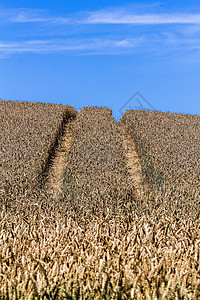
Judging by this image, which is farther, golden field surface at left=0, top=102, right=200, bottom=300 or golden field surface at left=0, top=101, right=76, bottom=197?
golden field surface at left=0, top=101, right=76, bottom=197

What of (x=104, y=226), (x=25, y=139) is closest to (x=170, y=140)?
(x=25, y=139)

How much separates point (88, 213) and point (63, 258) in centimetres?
170

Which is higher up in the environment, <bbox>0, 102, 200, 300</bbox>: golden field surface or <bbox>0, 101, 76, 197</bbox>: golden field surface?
<bbox>0, 101, 76, 197</bbox>: golden field surface

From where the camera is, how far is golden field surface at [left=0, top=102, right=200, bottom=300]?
2.73m

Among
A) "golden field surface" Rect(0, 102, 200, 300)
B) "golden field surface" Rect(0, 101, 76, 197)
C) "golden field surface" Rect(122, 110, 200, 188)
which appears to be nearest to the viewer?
"golden field surface" Rect(0, 102, 200, 300)

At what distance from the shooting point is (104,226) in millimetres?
4324

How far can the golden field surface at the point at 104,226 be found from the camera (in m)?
2.73

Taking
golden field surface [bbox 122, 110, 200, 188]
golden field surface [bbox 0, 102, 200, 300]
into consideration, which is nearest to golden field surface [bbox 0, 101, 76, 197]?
golden field surface [bbox 0, 102, 200, 300]

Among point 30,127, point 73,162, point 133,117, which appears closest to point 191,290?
point 73,162

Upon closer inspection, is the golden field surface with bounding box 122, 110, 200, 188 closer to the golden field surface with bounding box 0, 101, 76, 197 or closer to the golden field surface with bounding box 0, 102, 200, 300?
the golden field surface with bounding box 0, 102, 200, 300

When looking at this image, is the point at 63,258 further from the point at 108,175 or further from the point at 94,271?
the point at 108,175

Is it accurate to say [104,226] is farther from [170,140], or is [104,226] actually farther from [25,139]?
[170,140]

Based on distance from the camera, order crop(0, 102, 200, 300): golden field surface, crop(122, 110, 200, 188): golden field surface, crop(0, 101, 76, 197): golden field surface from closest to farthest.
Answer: crop(0, 102, 200, 300): golden field surface → crop(0, 101, 76, 197): golden field surface → crop(122, 110, 200, 188): golden field surface

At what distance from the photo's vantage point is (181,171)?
749 cm
